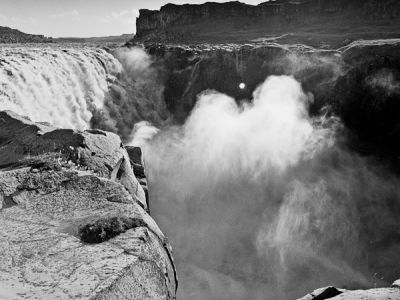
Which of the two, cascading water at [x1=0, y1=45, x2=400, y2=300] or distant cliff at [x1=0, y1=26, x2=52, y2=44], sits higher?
distant cliff at [x1=0, y1=26, x2=52, y2=44]

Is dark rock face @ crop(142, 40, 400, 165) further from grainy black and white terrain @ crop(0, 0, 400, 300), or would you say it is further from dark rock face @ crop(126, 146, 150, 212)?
dark rock face @ crop(126, 146, 150, 212)

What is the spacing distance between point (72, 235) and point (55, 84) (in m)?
16.6

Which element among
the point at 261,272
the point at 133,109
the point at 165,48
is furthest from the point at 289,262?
the point at 165,48

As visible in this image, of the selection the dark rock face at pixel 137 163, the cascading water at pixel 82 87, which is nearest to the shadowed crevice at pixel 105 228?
the dark rock face at pixel 137 163

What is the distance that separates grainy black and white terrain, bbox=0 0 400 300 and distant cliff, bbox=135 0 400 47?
35163 mm

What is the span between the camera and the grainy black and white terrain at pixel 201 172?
5.25 meters

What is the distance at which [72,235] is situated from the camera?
5250mm

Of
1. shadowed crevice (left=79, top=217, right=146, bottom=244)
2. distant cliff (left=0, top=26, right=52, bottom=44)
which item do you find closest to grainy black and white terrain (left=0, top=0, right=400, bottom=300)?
shadowed crevice (left=79, top=217, right=146, bottom=244)

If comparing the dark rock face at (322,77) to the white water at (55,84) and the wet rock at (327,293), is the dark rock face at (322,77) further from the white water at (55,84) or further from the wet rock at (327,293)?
the wet rock at (327,293)

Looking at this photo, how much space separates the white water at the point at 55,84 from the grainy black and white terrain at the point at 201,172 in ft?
0.29

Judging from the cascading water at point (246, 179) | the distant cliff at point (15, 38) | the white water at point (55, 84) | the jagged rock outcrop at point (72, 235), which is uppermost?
the distant cliff at point (15, 38)

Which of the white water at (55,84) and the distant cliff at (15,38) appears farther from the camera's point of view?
the distant cliff at (15,38)

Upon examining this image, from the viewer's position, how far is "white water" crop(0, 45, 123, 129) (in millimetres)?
17125

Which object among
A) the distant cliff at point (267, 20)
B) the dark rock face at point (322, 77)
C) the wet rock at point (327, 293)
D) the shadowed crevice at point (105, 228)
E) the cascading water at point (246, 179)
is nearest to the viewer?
the shadowed crevice at point (105, 228)
